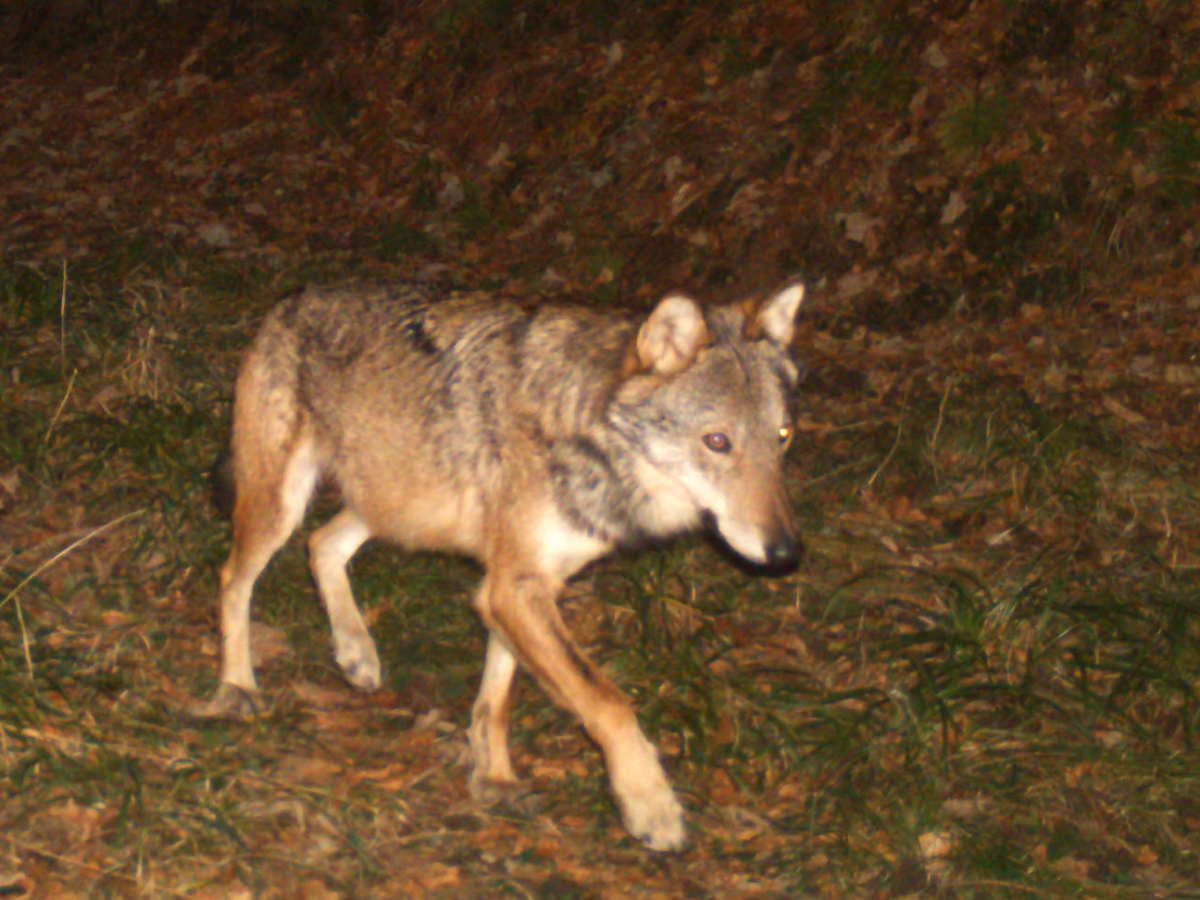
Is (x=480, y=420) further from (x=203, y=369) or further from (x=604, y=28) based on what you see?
(x=604, y=28)

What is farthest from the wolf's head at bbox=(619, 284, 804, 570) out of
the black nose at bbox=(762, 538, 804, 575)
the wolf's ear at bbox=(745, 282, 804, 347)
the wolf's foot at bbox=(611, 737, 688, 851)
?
the wolf's foot at bbox=(611, 737, 688, 851)

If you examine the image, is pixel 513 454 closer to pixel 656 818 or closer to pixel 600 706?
pixel 600 706

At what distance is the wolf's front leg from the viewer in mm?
4262

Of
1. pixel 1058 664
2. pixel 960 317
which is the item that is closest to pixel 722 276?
pixel 960 317

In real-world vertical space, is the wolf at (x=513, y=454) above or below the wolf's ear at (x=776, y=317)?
below

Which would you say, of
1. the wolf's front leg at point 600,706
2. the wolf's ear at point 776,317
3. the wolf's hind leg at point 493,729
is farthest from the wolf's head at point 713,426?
the wolf's hind leg at point 493,729

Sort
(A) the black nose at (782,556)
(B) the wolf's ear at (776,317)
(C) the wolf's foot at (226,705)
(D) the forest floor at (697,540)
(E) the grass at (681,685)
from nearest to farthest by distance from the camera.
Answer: (A) the black nose at (782,556), (E) the grass at (681,685), (D) the forest floor at (697,540), (B) the wolf's ear at (776,317), (C) the wolf's foot at (226,705)

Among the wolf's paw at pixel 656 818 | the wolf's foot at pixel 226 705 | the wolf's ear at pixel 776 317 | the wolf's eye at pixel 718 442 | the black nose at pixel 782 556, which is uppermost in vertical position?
the wolf's ear at pixel 776 317

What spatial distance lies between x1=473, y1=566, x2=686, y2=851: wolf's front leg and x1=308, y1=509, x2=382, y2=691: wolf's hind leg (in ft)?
3.94

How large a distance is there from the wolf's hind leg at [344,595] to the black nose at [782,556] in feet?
6.97

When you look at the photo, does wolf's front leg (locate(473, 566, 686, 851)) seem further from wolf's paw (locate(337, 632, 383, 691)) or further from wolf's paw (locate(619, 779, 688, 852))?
wolf's paw (locate(337, 632, 383, 691))

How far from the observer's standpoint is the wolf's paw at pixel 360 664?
5395 mm

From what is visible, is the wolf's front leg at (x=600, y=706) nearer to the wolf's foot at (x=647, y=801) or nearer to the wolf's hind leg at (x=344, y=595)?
the wolf's foot at (x=647, y=801)

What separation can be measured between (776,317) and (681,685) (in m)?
1.69
